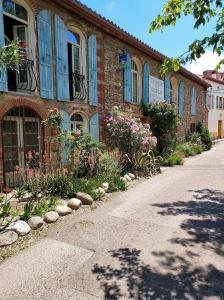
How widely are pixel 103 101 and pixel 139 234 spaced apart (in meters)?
6.66

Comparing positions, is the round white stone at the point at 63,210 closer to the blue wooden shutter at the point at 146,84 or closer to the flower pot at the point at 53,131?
the flower pot at the point at 53,131

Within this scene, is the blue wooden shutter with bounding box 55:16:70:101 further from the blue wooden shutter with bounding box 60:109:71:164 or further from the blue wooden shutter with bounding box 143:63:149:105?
the blue wooden shutter with bounding box 143:63:149:105

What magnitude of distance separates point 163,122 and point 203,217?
813 centimetres

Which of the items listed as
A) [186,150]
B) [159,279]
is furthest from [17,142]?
[186,150]

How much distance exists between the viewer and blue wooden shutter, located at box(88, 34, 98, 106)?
377 inches

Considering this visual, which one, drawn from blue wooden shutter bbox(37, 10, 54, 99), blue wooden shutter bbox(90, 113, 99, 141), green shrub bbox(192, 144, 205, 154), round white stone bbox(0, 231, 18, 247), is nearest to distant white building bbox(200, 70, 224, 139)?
green shrub bbox(192, 144, 205, 154)

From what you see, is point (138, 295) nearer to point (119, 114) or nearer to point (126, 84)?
point (119, 114)

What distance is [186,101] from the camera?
18703mm

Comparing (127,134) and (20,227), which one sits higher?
(127,134)

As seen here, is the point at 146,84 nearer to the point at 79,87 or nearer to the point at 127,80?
the point at 127,80

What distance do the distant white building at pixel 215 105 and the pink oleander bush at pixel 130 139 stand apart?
20.8 metres

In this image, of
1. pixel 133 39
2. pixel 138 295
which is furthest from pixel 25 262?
pixel 133 39

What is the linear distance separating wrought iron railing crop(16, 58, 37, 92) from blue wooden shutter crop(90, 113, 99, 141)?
106 inches

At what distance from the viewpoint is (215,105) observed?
1169 inches
